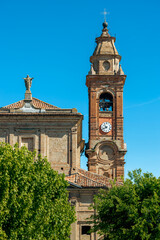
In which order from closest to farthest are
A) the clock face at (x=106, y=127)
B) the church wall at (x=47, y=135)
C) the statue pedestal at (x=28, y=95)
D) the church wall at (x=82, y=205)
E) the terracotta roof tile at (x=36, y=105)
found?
the church wall at (x=82, y=205) < the church wall at (x=47, y=135) < the statue pedestal at (x=28, y=95) < the terracotta roof tile at (x=36, y=105) < the clock face at (x=106, y=127)

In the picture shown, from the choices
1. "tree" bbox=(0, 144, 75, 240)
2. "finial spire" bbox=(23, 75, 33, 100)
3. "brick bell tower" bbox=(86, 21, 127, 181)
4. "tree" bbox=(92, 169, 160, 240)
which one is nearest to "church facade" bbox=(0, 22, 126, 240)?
"finial spire" bbox=(23, 75, 33, 100)

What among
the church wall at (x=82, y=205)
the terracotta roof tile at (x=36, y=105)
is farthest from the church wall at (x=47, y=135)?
the church wall at (x=82, y=205)

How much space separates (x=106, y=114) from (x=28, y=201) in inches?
1472

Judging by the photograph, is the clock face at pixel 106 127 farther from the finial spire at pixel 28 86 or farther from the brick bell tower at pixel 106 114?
the finial spire at pixel 28 86

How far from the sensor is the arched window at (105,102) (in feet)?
244

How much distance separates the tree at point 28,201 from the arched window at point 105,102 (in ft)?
111

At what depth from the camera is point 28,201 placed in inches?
1468

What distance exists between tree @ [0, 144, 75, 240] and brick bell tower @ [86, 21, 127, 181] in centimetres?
3053

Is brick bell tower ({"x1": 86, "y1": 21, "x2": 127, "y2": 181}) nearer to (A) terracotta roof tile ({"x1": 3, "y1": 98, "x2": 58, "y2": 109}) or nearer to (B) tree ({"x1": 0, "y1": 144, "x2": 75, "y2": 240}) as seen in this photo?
(A) terracotta roof tile ({"x1": 3, "y1": 98, "x2": 58, "y2": 109})

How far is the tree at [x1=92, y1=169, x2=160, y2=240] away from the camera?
41.9 m

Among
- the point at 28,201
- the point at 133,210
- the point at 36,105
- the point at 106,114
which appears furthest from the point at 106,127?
the point at 28,201

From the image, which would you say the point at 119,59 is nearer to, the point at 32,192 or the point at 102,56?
the point at 102,56

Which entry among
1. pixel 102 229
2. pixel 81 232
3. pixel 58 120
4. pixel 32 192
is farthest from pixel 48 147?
pixel 32 192

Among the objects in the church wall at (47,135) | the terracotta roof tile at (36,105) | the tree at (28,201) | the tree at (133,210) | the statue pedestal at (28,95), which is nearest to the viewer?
the tree at (28,201)
